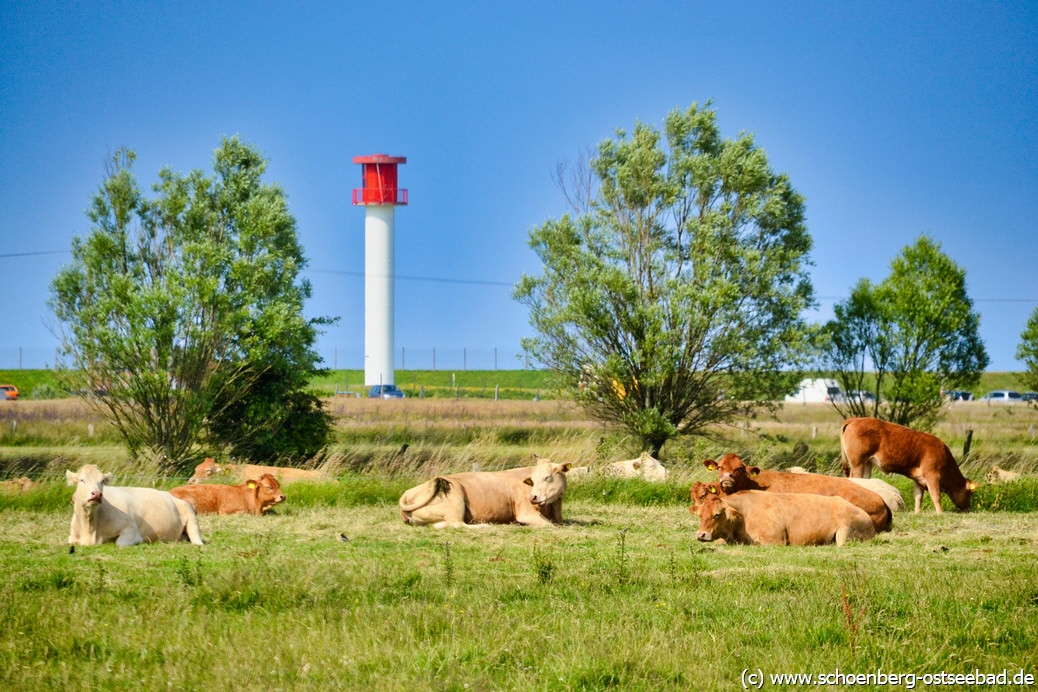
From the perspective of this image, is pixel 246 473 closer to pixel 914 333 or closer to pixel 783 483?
pixel 783 483

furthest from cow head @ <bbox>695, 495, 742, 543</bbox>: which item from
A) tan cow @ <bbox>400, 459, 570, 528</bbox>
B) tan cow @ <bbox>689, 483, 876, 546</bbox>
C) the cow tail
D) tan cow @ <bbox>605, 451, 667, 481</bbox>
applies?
tan cow @ <bbox>605, 451, 667, 481</bbox>

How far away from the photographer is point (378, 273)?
207 feet

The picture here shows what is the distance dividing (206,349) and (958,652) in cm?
2144

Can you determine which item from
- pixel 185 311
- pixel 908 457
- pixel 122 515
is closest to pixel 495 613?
pixel 122 515

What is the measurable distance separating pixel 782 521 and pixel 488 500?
3.77 m

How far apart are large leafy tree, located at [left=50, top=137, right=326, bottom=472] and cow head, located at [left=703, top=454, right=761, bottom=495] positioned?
14.0 metres

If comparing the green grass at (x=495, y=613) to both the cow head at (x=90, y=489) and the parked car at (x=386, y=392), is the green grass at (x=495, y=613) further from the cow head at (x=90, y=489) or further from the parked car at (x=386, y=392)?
the parked car at (x=386, y=392)

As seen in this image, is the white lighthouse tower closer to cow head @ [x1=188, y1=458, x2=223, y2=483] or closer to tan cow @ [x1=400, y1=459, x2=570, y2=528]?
cow head @ [x1=188, y1=458, x2=223, y2=483]

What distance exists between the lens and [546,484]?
13461 millimetres

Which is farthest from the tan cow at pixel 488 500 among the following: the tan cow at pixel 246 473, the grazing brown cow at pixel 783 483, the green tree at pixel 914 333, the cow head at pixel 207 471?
the green tree at pixel 914 333

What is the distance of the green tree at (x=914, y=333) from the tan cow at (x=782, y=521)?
798 inches

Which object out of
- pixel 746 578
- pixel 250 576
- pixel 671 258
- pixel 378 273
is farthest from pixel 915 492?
pixel 378 273

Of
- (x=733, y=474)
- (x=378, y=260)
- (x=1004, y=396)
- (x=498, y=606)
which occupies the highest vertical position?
(x=378, y=260)

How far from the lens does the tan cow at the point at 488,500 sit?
13.4 metres
